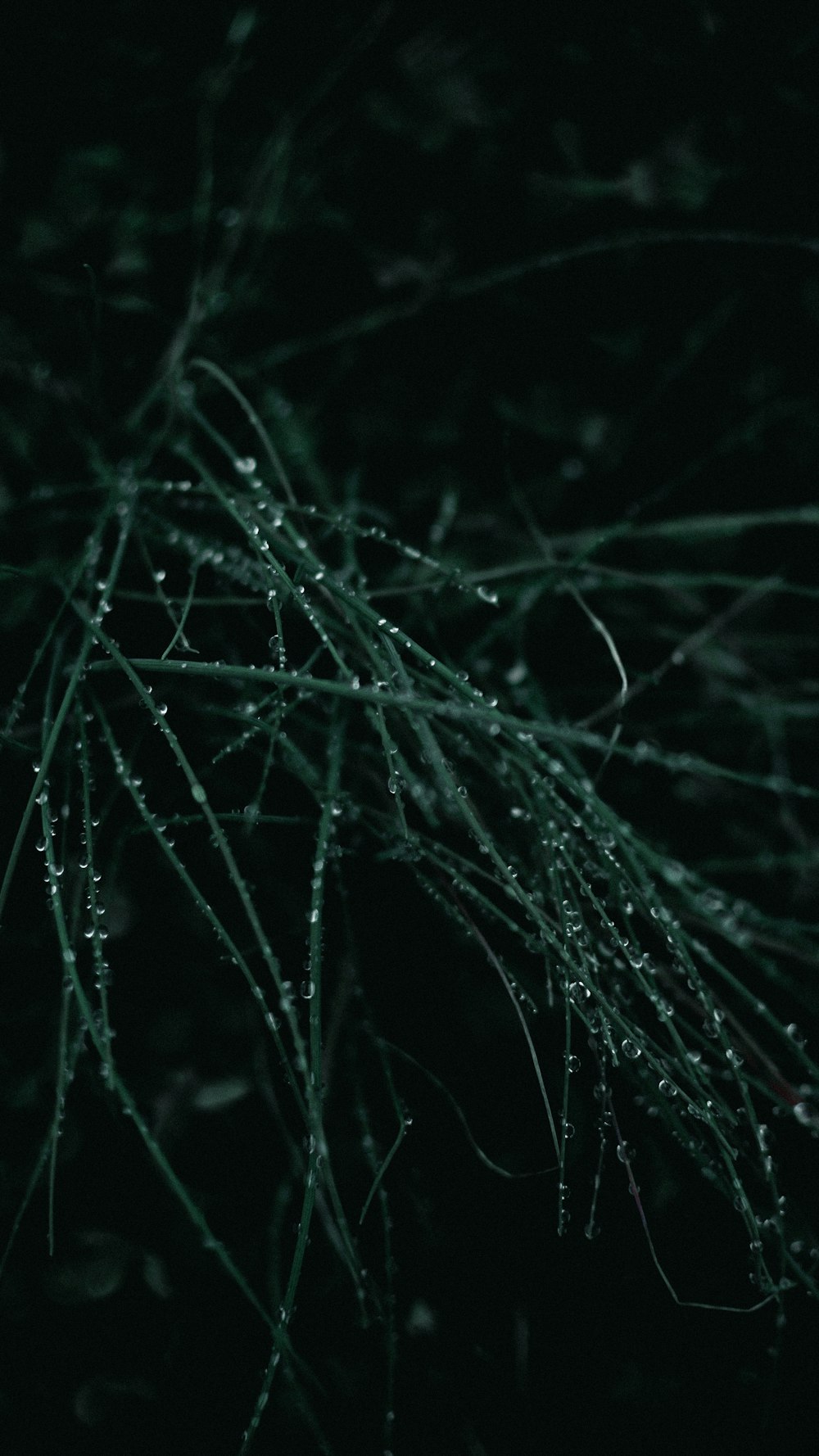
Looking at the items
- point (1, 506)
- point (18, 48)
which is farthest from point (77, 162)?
point (1, 506)

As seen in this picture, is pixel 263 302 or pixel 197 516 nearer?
pixel 197 516

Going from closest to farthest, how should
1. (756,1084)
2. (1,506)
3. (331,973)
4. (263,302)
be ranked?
1. (756,1084)
2. (331,973)
3. (1,506)
4. (263,302)

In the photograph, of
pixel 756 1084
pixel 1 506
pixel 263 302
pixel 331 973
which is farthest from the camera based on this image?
pixel 263 302

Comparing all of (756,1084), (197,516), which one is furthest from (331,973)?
(197,516)

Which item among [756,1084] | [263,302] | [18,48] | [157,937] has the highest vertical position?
[18,48]

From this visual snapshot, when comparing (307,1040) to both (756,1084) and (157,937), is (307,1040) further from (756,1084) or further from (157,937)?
(756,1084)

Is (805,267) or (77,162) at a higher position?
(77,162)
